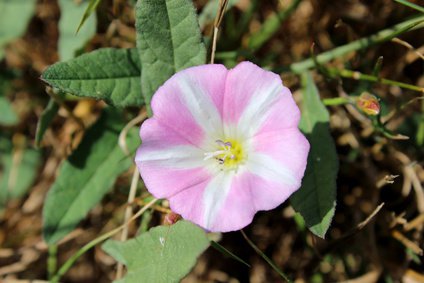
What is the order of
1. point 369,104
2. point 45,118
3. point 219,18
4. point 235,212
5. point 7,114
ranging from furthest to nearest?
point 7,114 < point 45,118 < point 219,18 < point 369,104 < point 235,212

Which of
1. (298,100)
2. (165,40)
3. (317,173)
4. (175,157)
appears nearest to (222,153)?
(175,157)

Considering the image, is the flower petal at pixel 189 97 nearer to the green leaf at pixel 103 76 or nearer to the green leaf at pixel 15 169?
the green leaf at pixel 103 76

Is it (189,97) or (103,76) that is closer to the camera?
(189,97)

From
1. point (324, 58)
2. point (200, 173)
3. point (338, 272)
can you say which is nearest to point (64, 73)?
point (200, 173)

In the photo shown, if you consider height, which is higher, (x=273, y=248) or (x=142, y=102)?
(x=142, y=102)

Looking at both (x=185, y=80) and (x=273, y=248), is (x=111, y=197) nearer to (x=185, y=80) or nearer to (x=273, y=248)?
(x=273, y=248)

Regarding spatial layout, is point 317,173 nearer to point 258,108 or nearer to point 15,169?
point 258,108
